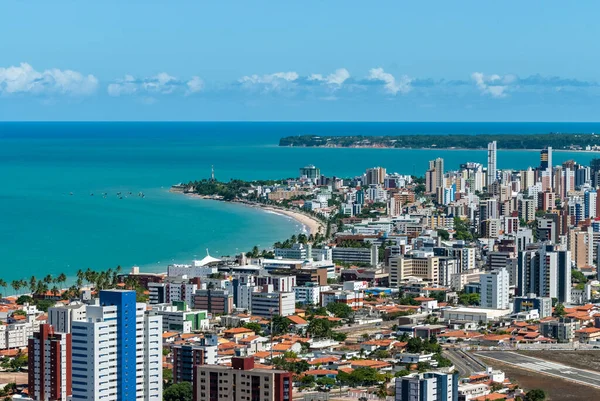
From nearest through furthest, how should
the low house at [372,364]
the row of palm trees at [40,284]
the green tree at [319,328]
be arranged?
the low house at [372,364]
the green tree at [319,328]
the row of palm trees at [40,284]

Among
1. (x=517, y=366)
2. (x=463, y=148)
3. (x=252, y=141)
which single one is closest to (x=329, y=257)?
(x=517, y=366)

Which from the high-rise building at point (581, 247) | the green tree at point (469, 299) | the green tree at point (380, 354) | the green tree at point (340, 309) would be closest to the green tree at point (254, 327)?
the green tree at point (340, 309)

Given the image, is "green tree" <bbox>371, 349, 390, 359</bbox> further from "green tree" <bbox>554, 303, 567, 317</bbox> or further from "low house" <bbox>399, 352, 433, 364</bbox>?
"green tree" <bbox>554, 303, 567, 317</bbox>

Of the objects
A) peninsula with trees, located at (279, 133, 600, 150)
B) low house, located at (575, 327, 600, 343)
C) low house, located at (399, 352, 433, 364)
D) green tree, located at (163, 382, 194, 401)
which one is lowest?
low house, located at (575, 327, 600, 343)

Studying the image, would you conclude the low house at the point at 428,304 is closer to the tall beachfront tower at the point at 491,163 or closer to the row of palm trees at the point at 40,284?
the row of palm trees at the point at 40,284

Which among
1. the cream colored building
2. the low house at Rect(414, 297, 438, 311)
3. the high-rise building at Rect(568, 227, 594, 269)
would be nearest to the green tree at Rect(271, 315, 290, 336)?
the low house at Rect(414, 297, 438, 311)

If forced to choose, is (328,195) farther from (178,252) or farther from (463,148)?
(463,148)
